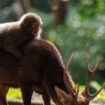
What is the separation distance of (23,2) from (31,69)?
9590 mm

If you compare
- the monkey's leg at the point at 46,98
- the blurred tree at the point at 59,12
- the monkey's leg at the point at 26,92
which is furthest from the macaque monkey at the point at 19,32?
the blurred tree at the point at 59,12

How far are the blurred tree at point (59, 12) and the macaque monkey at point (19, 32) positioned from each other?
32.4 feet

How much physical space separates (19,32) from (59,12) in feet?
34.1

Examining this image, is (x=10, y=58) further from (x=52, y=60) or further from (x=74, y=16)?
(x=74, y=16)

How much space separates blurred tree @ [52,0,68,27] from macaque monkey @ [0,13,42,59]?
9.87 metres

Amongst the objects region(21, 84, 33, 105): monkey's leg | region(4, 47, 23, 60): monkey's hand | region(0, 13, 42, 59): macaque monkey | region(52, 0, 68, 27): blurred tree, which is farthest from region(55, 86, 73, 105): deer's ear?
region(52, 0, 68, 27): blurred tree

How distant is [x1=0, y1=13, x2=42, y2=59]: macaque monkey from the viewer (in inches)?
267

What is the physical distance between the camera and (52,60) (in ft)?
21.1

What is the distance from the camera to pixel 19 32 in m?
6.91

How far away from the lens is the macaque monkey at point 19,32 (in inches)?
267

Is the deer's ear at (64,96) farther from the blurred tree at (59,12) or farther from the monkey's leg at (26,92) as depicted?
the blurred tree at (59,12)

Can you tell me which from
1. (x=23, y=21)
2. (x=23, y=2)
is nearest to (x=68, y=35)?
(x=23, y=2)

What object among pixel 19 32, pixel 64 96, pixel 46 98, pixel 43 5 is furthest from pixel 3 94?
pixel 43 5

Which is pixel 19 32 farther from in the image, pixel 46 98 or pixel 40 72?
pixel 46 98
